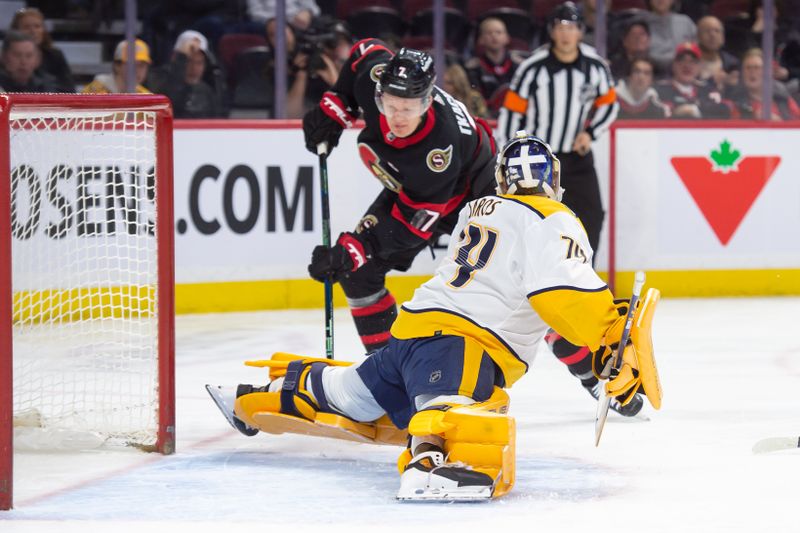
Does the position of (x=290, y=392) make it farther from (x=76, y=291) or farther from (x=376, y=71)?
(x=76, y=291)

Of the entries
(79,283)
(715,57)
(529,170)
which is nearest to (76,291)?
(79,283)

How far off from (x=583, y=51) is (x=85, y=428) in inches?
126

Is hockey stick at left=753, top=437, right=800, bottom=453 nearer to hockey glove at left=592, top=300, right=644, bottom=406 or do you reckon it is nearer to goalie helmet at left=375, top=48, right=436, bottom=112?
hockey glove at left=592, top=300, right=644, bottom=406

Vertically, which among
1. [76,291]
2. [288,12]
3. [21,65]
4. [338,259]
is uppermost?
[288,12]

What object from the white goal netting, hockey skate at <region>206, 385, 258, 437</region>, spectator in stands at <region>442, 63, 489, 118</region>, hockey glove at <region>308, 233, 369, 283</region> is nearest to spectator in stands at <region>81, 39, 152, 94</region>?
the white goal netting

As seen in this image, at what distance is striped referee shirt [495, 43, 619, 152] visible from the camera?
609 centimetres

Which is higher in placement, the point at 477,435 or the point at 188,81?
the point at 188,81

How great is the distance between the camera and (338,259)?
12.6 ft

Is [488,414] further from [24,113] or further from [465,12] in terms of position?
[465,12]

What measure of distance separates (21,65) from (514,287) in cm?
344

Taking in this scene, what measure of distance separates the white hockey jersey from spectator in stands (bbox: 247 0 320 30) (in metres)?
3.26

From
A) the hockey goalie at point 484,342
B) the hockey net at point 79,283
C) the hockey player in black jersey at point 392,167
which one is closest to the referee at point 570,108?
the hockey net at point 79,283

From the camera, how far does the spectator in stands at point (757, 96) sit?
22.3 feet

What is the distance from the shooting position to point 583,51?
6.13m
